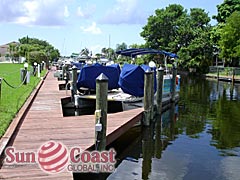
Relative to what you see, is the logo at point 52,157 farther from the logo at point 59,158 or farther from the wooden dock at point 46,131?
the wooden dock at point 46,131

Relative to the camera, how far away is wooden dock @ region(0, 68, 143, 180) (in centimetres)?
600

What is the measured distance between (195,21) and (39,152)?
176 feet

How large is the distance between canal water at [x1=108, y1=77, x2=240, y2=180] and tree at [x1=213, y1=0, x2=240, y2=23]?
3674 cm

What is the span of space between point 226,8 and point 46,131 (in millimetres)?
46494

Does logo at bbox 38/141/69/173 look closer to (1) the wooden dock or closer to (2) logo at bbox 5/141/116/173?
(2) logo at bbox 5/141/116/173

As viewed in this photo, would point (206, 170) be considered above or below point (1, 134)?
below

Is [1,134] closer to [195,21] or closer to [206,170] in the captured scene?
[206,170]

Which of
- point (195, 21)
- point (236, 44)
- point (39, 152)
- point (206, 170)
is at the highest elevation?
point (195, 21)

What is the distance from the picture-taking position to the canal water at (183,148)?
825cm

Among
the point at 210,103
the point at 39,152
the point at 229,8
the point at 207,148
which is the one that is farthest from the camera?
the point at 229,8

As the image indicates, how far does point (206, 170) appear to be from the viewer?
8438 millimetres

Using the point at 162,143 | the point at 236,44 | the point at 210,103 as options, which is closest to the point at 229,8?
the point at 236,44

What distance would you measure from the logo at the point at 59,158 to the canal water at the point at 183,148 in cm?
53

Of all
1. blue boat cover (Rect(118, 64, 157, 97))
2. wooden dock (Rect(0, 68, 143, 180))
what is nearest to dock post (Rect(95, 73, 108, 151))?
wooden dock (Rect(0, 68, 143, 180))
